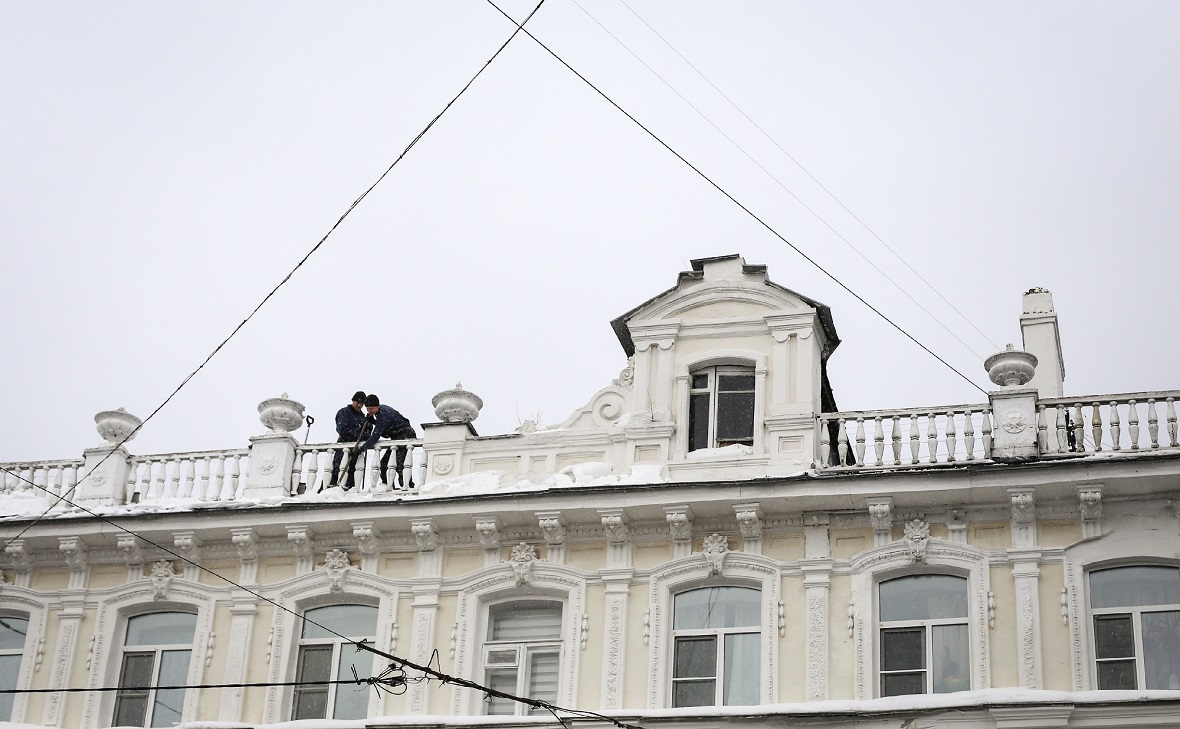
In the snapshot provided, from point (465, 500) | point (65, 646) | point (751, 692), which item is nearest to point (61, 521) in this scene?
point (65, 646)

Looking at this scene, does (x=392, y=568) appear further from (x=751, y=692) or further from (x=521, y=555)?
(x=751, y=692)

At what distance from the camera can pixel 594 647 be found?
23.1m

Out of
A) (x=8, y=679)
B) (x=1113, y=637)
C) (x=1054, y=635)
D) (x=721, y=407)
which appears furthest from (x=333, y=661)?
(x=1113, y=637)

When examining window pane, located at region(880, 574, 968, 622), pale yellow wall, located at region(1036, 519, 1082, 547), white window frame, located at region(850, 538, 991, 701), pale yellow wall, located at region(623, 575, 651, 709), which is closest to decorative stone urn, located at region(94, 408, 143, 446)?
pale yellow wall, located at region(623, 575, 651, 709)

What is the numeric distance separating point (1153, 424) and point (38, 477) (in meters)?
14.6

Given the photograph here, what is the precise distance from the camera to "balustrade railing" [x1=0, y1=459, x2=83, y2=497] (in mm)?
26156

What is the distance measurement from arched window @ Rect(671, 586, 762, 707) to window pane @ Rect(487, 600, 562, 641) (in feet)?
5.08

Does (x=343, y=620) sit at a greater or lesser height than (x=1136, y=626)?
greater

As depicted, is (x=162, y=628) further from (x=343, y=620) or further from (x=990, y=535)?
(x=990, y=535)

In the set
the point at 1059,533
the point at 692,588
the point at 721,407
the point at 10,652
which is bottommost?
the point at 10,652

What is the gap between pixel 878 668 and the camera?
2219 cm

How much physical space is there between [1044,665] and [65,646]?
40.5 feet

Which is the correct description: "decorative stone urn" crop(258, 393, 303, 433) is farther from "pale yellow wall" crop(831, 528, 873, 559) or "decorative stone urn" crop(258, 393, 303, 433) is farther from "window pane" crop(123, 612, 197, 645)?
"pale yellow wall" crop(831, 528, 873, 559)

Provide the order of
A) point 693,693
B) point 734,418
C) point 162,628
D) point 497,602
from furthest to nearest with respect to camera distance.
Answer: point 162,628 → point 734,418 → point 497,602 → point 693,693
